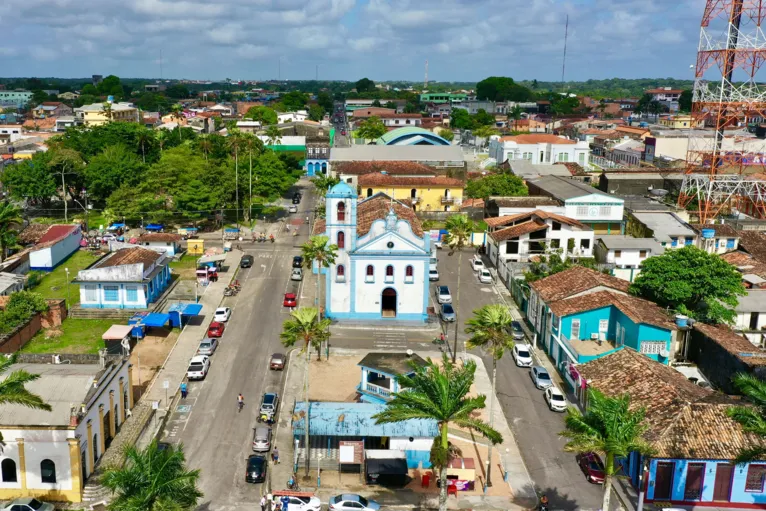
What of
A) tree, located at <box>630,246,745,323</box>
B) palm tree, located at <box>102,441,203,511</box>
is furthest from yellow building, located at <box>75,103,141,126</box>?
palm tree, located at <box>102,441,203,511</box>

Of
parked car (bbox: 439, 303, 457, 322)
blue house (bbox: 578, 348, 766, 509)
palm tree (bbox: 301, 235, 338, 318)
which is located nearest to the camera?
blue house (bbox: 578, 348, 766, 509)

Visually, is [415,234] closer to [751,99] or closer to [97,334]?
[97,334]

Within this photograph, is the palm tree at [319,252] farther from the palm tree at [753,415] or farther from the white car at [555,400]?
the palm tree at [753,415]

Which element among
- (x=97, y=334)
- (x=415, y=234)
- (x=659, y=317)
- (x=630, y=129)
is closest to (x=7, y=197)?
(x=97, y=334)

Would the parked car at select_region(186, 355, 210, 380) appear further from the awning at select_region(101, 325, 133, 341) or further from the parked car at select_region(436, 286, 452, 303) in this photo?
the parked car at select_region(436, 286, 452, 303)

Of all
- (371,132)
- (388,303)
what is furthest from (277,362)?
(371,132)

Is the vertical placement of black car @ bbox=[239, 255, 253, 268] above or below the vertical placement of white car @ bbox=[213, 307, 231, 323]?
above

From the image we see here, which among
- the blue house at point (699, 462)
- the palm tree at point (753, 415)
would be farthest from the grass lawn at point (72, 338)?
the palm tree at point (753, 415)
